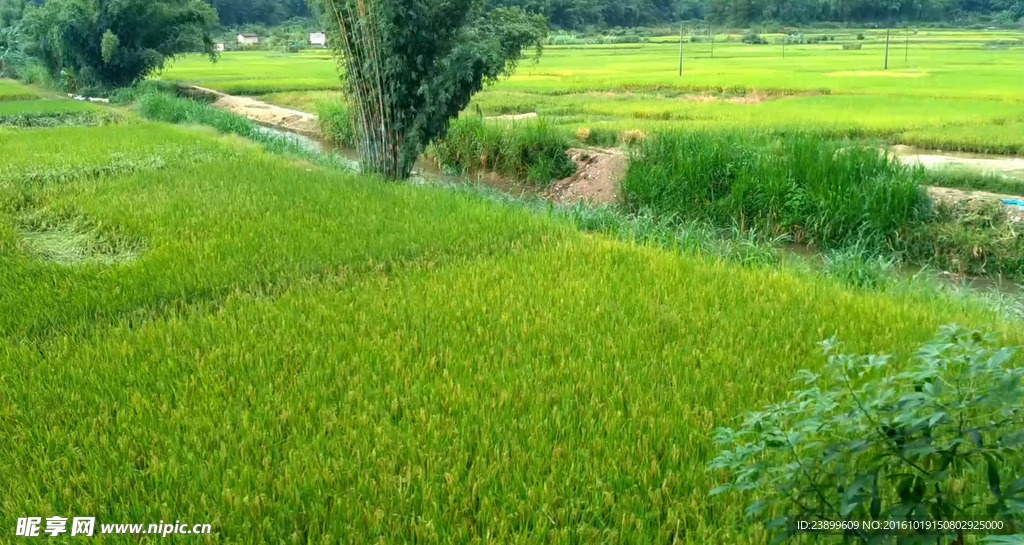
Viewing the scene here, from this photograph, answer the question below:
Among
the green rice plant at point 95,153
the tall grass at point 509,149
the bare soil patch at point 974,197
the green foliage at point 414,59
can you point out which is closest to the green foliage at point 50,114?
the green rice plant at point 95,153

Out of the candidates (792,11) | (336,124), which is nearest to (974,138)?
(336,124)

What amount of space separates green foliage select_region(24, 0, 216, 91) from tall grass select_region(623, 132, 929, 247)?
1755cm

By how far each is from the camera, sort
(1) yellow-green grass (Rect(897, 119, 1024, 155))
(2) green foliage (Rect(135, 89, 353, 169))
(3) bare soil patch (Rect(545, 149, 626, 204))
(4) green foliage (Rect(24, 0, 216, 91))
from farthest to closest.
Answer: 1. (4) green foliage (Rect(24, 0, 216, 91))
2. (2) green foliage (Rect(135, 89, 353, 169))
3. (1) yellow-green grass (Rect(897, 119, 1024, 155))
4. (3) bare soil patch (Rect(545, 149, 626, 204))

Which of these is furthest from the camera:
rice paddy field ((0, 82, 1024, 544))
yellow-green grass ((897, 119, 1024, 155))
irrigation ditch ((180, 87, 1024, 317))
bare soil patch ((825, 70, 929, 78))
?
bare soil patch ((825, 70, 929, 78))

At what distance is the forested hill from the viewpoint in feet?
164

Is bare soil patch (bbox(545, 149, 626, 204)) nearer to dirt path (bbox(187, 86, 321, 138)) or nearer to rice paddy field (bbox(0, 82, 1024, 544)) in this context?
rice paddy field (bbox(0, 82, 1024, 544))

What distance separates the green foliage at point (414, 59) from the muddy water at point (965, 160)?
15.8 ft

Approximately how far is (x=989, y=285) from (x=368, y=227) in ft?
17.1

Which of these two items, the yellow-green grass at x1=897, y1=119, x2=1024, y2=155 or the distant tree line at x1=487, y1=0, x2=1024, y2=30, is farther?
the distant tree line at x1=487, y1=0, x2=1024, y2=30

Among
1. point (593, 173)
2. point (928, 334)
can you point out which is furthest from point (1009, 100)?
point (928, 334)

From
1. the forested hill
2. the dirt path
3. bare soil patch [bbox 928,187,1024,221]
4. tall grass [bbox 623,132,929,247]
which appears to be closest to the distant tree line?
the forested hill

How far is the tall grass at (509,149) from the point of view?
11227mm

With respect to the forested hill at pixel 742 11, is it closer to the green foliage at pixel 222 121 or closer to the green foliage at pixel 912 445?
the green foliage at pixel 222 121

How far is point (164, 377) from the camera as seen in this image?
332 centimetres
